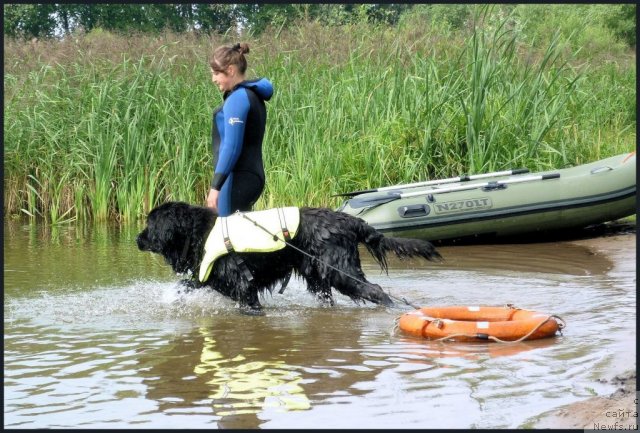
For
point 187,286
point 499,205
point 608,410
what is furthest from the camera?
point 499,205

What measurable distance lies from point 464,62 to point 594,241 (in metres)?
3.06

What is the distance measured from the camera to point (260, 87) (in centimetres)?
668

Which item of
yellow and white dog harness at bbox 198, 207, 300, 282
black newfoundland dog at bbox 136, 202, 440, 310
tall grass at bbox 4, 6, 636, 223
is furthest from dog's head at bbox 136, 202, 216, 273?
tall grass at bbox 4, 6, 636, 223

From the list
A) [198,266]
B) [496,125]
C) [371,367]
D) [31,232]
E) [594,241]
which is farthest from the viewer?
[31,232]

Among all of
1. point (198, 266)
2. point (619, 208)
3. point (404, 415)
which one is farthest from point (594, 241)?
point (404, 415)

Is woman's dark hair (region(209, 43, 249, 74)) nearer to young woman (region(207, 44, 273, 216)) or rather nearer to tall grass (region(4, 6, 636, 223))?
young woman (region(207, 44, 273, 216))

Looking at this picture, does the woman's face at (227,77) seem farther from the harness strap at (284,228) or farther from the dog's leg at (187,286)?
the dog's leg at (187,286)

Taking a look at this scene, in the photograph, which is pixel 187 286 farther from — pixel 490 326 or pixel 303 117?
pixel 303 117

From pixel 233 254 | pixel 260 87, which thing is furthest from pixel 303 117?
pixel 233 254

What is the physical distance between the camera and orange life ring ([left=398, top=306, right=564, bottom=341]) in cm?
550

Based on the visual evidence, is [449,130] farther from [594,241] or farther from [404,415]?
[404,415]

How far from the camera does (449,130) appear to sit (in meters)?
10.8

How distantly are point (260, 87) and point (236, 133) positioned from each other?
392 mm

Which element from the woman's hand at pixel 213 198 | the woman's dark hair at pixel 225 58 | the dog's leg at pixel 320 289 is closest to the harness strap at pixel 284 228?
the dog's leg at pixel 320 289
